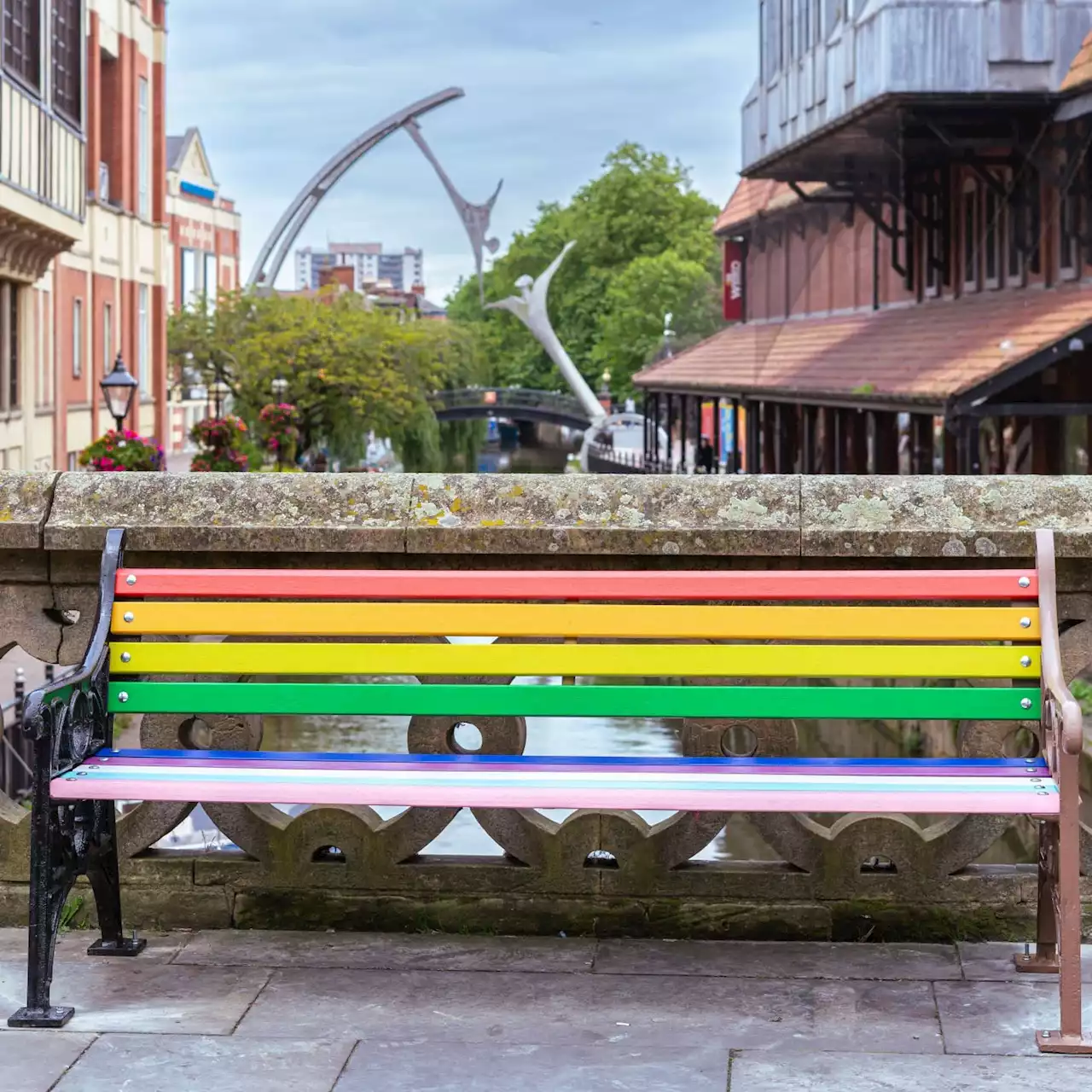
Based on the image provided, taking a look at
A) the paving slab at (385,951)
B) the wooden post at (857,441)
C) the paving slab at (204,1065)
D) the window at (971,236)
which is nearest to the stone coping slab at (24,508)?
the paving slab at (385,951)

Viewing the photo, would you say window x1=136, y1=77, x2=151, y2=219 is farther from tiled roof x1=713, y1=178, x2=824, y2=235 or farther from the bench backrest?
the bench backrest

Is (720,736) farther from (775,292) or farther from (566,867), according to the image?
(775,292)

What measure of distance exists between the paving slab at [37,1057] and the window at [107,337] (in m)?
36.2

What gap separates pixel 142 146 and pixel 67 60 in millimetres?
12741

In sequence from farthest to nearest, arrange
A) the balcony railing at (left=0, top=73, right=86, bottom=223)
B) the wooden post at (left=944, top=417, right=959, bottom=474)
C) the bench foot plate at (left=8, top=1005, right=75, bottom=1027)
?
the wooden post at (left=944, top=417, right=959, bottom=474) → the balcony railing at (left=0, top=73, right=86, bottom=223) → the bench foot plate at (left=8, top=1005, right=75, bottom=1027)

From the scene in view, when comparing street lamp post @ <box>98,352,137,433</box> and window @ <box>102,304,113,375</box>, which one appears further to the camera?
window @ <box>102,304,113,375</box>

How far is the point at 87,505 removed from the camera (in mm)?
5035

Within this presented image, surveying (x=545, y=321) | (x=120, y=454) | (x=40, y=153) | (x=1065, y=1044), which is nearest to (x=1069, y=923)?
(x=1065, y=1044)

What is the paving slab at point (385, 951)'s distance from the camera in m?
4.82

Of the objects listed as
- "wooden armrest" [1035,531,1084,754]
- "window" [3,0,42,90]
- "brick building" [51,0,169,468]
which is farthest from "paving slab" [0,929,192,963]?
"brick building" [51,0,169,468]

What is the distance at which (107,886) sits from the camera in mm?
4832

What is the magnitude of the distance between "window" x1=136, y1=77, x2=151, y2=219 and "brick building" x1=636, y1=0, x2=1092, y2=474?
13.0 m

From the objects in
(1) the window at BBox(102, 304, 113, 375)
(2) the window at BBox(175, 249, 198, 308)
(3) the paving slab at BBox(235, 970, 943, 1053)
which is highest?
(2) the window at BBox(175, 249, 198, 308)

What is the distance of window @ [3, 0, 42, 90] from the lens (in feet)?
84.2
